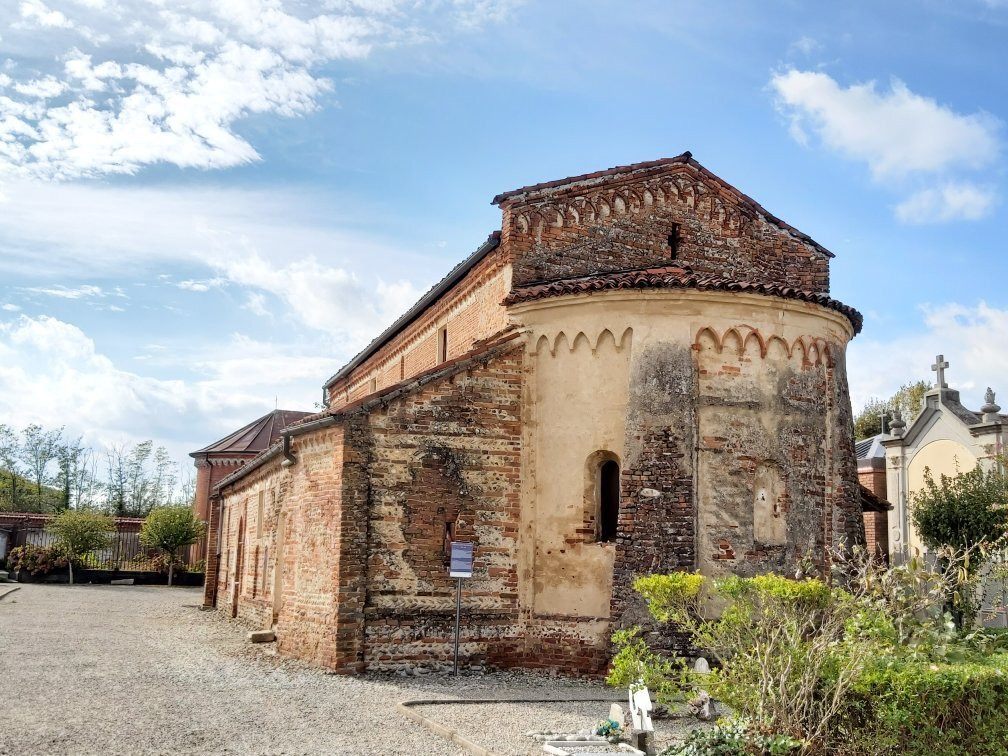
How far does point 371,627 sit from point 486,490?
2.50 m

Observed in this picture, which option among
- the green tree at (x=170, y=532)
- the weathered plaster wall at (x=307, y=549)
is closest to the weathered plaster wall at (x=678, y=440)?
the weathered plaster wall at (x=307, y=549)

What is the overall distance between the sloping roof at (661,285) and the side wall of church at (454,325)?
2.75 ft

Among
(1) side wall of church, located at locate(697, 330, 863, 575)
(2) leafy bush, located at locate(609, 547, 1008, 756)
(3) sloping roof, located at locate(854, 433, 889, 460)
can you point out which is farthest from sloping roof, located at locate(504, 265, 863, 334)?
(3) sloping roof, located at locate(854, 433, 889, 460)

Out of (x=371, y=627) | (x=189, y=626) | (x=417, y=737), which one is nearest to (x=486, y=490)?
(x=371, y=627)

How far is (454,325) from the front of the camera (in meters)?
17.1

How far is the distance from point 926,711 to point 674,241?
966 centimetres

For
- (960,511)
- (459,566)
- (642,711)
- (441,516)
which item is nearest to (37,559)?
(441,516)

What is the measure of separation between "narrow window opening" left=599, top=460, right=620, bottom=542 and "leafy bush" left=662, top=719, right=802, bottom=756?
217 inches

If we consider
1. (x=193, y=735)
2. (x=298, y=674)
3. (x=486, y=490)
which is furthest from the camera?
(x=486, y=490)

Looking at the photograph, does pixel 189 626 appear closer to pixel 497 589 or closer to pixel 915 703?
pixel 497 589

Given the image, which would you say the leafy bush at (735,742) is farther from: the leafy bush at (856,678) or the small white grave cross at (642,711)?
the small white grave cross at (642,711)

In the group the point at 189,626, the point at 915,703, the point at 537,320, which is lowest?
the point at 189,626

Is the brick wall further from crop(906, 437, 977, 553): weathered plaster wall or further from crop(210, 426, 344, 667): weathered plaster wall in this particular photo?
crop(906, 437, 977, 553): weathered plaster wall

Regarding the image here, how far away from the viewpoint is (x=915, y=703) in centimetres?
680
